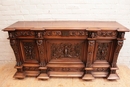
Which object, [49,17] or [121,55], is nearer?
[49,17]

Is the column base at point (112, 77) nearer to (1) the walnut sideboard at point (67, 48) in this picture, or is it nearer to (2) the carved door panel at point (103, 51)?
(1) the walnut sideboard at point (67, 48)

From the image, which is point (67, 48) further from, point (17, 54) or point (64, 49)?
point (17, 54)

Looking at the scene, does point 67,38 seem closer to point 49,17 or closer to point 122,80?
point 49,17

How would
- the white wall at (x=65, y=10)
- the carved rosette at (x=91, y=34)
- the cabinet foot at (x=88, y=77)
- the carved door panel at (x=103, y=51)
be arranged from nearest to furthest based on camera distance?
the carved rosette at (x=91, y=34) < the carved door panel at (x=103, y=51) < the cabinet foot at (x=88, y=77) < the white wall at (x=65, y=10)

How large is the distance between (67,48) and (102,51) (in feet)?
1.75

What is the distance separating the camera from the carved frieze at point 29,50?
172 centimetres

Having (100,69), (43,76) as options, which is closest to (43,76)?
(43,76)

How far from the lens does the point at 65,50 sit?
1749mm

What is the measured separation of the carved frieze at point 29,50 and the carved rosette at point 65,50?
0.99ft

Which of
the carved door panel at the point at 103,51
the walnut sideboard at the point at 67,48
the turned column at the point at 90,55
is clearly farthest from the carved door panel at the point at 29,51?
the carved door panel at the point at 103,51

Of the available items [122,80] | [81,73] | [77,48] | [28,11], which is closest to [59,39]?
[77,48]

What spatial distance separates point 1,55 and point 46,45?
123 centimetres

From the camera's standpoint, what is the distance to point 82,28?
1.57m

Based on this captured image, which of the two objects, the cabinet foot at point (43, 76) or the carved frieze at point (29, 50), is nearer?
the carved frieze at point (29, 50)
